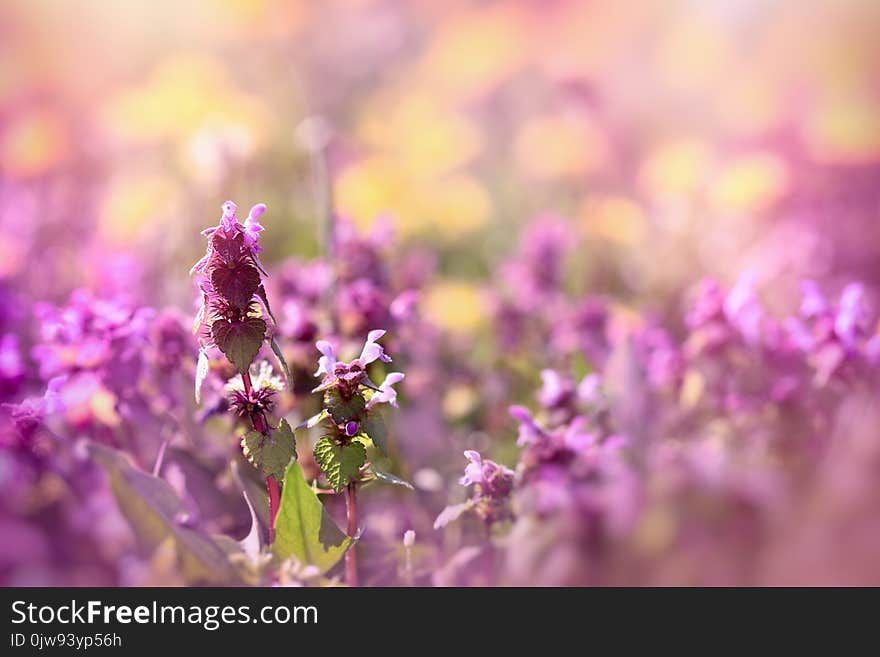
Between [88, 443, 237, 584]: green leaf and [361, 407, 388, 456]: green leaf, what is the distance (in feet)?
0.55

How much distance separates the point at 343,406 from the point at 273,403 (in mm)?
62

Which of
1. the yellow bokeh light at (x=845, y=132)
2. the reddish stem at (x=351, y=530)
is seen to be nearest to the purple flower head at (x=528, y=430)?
the reddish stem at (x=351, y=530)

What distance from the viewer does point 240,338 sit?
709 millimetres

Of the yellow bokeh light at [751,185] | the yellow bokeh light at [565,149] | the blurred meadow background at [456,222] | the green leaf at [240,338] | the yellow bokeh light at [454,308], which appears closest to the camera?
the green leaf at [240,338]

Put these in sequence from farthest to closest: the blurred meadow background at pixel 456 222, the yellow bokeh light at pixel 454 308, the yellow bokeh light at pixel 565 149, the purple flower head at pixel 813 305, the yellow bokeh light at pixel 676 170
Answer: the yellow bokeh light at pixel 565 149, the yellow bokeh light at pixel 676 170, the yellow bokeh light at pixel 454 308, the purple flower head at pixel 813 305, the blurred meadow background at pixel 456 222

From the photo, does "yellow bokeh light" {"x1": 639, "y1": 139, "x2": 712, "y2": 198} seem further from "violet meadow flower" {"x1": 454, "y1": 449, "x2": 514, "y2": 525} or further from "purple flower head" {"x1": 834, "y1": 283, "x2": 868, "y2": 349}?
"violet meadow flower" {"x1": 454, "y1": 449, "x2": 514, "y2": 525}

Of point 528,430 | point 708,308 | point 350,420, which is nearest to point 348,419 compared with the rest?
point 350,420

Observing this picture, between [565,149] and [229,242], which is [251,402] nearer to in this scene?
[229,242]

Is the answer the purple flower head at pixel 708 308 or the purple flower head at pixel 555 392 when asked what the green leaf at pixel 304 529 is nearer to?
the purple flower head at pixel 555 392

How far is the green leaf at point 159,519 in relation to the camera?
30.7 inches

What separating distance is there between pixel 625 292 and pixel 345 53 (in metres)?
1.44

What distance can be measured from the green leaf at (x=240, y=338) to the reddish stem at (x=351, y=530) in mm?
144

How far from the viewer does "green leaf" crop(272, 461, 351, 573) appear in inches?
29.7

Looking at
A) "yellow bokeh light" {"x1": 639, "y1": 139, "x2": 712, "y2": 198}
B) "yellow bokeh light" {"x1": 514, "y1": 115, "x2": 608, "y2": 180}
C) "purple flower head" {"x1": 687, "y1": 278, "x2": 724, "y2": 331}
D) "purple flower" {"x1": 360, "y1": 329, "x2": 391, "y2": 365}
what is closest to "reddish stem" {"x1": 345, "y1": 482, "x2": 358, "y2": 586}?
"purple flower" {"x1": 360, "y1": 329, "x2": 391, "y2": 365}
